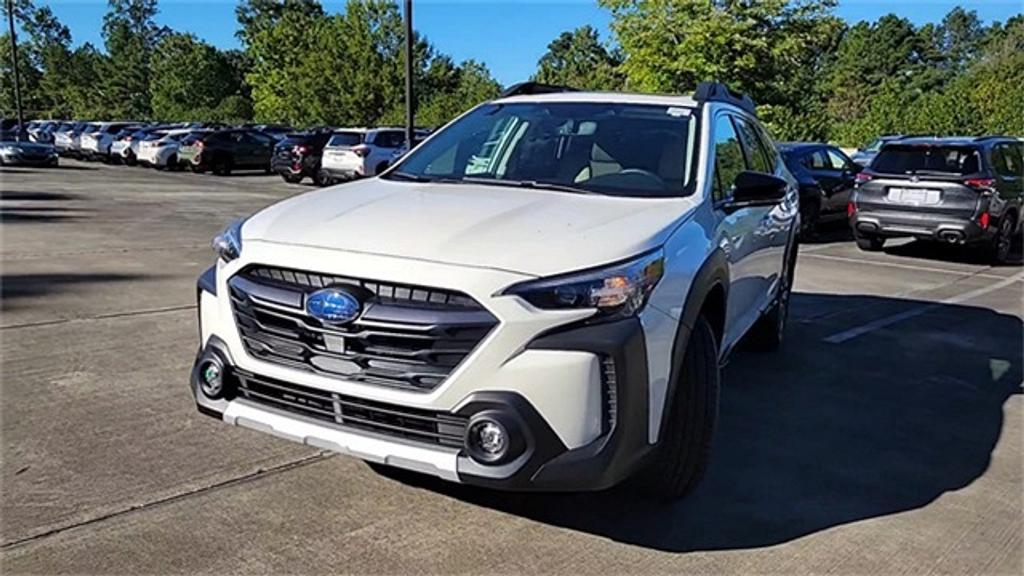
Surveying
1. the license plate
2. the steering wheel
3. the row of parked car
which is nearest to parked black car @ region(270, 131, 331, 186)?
the row of parked car

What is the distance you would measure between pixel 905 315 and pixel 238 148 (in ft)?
79.9

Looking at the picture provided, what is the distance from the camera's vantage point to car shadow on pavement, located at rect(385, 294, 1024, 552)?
3342 millimetres

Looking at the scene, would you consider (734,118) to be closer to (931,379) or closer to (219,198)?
(931,379)

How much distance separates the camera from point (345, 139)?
2116cm

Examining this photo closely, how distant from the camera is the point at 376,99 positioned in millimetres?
40469

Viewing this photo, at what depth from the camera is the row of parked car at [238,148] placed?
20906 millimetres

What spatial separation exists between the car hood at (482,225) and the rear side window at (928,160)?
8.82 meters

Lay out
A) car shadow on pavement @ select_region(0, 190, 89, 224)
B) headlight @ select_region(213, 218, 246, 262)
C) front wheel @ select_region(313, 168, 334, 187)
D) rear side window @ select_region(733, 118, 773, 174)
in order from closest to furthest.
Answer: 1. headlight @ select_region(213, 218, 246, 262)
2. rear side window @ select_region(733, 118, 773, 174)
3. car shadow on pavement @ select_region(0, 190, 89, 224)
4. front wheel @ select_region(313, 168, 334, 187)

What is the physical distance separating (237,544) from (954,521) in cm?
286

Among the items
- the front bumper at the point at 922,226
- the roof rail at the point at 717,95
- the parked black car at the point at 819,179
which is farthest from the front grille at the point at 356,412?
the parked black car at the point at 819,179

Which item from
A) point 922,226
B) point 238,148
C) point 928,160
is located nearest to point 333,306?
point 922,226

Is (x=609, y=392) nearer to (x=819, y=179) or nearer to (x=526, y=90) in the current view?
(x=526, y=90)

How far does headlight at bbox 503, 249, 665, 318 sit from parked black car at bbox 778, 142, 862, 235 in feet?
35.0

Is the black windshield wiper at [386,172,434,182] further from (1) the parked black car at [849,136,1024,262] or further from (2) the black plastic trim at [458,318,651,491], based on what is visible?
(1) the parked black car at [849,136,1024,262]
